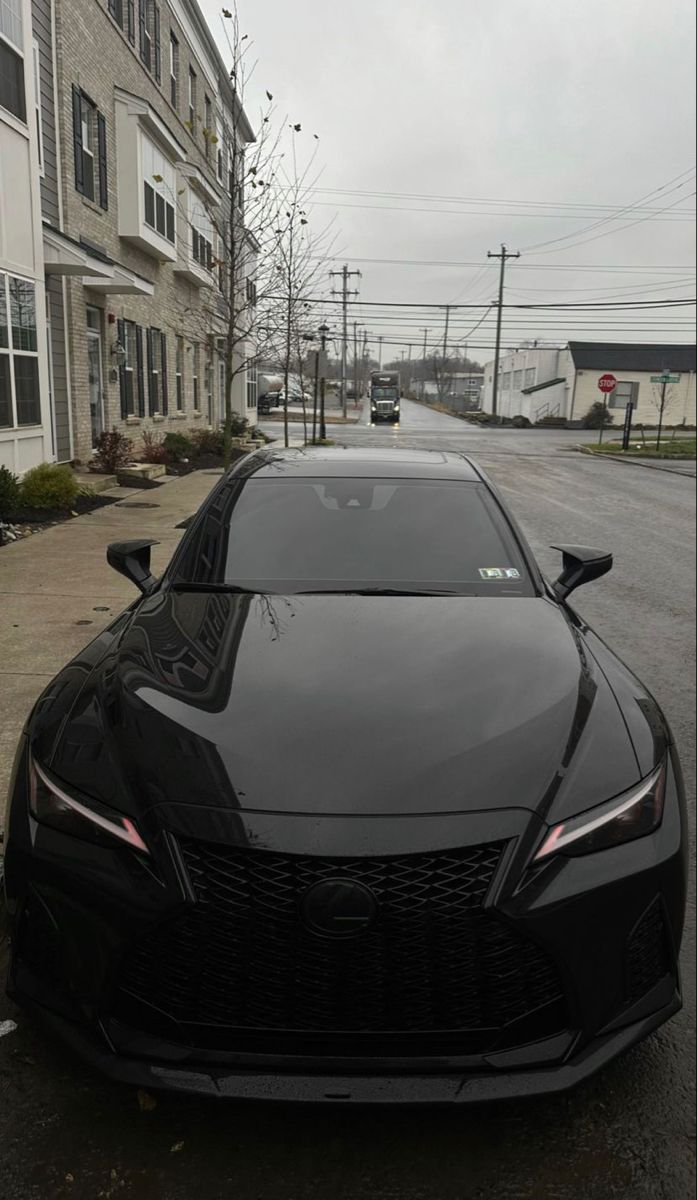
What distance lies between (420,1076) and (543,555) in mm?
8946

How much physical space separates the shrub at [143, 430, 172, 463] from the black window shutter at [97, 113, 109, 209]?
15.7 feet

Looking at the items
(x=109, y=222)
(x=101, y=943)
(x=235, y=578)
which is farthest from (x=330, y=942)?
(x=109, y=222)

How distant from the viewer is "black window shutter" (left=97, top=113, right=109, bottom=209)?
16.6 meters

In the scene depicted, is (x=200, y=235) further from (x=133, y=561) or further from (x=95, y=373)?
(x=133, y=561)

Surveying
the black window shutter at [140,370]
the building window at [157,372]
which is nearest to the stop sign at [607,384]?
the building window at [157,372]

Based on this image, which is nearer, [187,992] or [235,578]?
[187,992]

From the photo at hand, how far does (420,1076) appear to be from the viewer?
1.91 metres

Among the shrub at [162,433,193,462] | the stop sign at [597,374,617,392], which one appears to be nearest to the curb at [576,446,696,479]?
the stop sign at [597,374,617,392]

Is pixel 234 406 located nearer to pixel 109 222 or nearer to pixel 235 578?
pixel 109 222

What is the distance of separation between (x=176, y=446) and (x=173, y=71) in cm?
1025

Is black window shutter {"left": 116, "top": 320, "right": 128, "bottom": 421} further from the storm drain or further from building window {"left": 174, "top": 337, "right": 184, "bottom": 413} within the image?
the storm drain

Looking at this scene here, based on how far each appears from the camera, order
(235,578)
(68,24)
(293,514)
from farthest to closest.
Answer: (68,24) → (293,514) → (235,578)

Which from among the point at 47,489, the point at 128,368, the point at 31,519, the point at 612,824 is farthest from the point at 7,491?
the point at 128,368

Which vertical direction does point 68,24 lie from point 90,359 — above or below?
above
